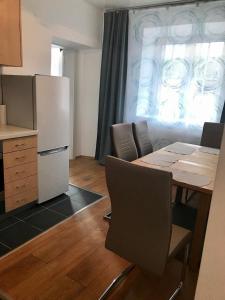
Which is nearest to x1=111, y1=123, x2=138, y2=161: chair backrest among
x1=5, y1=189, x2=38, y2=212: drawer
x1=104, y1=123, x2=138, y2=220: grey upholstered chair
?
x1=104, y1=123, x2=138, y2=220: grey upholstered chair

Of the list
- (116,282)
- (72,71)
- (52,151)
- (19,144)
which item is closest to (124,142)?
(52,151)

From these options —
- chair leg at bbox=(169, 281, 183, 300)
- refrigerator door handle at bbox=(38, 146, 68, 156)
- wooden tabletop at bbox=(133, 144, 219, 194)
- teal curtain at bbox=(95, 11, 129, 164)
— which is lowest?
chair leg at bbox=(169, 281, 183, 300)

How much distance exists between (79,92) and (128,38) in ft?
4.13

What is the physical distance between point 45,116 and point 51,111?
0.10 m

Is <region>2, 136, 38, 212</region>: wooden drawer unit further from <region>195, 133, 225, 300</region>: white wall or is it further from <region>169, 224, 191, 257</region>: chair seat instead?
<region>195, 133, 225, 300</region>: white wall

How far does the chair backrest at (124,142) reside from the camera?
7.59ft

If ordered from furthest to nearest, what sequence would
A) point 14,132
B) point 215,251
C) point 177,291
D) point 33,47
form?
point 33,47
point 14,132
point 177,291
point 215,251

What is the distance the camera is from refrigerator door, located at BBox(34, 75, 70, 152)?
2.46m

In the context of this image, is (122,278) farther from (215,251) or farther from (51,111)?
(51,111)

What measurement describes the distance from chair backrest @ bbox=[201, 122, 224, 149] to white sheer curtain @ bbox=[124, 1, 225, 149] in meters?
0.44

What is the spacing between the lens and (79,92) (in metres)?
4.38

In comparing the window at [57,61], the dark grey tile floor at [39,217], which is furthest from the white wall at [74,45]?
the dark grey tile floor at [39,217]

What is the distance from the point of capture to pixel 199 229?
1719mm

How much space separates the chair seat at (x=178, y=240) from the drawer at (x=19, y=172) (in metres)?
1.62
